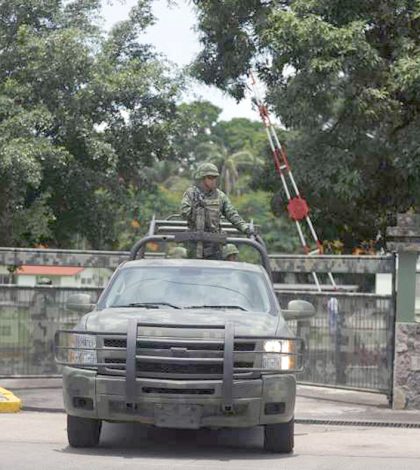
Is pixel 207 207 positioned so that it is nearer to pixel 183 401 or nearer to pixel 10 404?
pixel 10 404

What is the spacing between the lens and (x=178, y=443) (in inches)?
384

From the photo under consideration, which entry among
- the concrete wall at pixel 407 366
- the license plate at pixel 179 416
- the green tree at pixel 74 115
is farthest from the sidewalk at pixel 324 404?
the green tree at pixel 74 115

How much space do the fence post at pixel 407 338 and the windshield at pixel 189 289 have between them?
10.1ft

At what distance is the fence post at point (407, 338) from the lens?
1281 centimetres

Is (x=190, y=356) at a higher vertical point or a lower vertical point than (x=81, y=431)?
higher

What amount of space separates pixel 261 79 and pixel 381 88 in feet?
10.8

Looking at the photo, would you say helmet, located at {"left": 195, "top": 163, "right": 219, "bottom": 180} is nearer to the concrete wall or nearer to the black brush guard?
the concrete wall

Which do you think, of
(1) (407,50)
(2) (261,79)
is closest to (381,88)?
(1) (407,50)

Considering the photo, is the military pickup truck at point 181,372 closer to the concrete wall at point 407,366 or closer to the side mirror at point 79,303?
the side mirror at point 79,303

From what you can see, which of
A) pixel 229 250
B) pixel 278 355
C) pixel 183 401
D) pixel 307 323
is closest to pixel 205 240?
pixel 229 250

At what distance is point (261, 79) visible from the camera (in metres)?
22.0

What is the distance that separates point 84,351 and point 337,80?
1123 cm

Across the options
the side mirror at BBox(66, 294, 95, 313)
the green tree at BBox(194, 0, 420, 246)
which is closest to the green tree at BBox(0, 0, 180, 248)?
the green tree at BBox(194, 0, 420, 246)

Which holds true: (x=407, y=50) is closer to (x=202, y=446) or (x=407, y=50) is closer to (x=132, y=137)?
(x=132, y=137)
